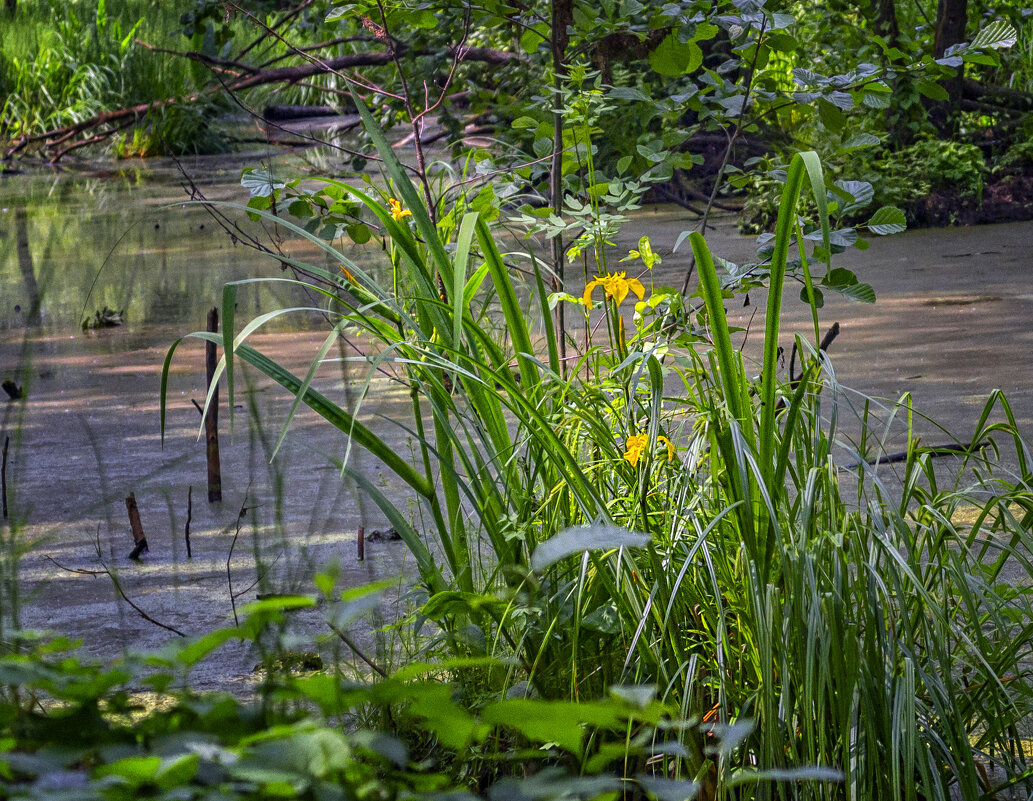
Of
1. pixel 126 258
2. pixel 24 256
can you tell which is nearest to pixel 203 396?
pixel 126 258

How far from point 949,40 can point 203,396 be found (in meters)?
6.00

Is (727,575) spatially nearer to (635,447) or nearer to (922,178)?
(635,447)

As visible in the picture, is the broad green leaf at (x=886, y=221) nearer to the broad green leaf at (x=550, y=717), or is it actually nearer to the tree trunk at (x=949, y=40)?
the broad green leaf at (x=550, y=717)

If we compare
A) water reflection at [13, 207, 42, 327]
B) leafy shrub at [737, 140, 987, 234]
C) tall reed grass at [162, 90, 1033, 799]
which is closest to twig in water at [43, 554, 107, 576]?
tall reed grass at [162, 90, 1033, 799]

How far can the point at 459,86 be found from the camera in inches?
211

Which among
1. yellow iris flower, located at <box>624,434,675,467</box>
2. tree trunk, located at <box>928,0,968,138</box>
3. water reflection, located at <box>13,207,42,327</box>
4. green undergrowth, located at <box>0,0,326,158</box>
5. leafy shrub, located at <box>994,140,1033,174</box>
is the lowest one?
yellow iris flower, located at <box>624,434,675,467</box>

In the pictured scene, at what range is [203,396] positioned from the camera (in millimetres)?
4395

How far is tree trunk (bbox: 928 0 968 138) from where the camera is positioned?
8.05 meters

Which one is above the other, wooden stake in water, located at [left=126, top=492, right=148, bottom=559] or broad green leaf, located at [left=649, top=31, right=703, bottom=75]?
broad green leaf, located at [left=649, top=31, right=703, bottom=75]

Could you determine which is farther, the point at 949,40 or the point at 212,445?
the point at 949,40

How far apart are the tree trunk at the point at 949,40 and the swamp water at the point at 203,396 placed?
52.0 inches

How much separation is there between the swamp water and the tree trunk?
1321 millimetres

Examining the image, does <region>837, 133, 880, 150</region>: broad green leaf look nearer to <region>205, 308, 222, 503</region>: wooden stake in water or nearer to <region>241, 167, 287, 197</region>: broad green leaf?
<region>241, 167, 287, 197</region>: broad green leaf

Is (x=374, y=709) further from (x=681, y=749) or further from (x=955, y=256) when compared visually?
(x=955, y=256)
